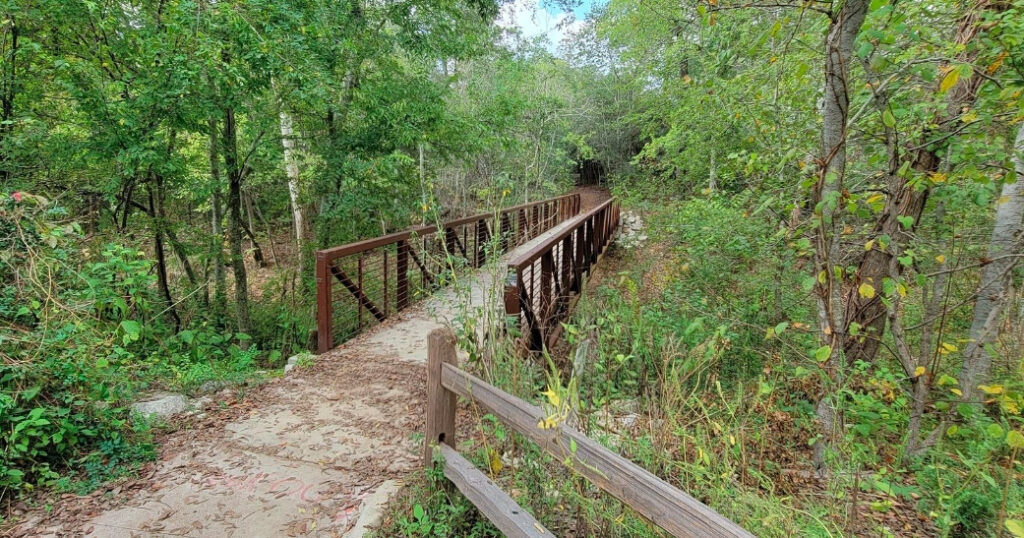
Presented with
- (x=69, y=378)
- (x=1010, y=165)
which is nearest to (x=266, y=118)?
(x=69, y=378)

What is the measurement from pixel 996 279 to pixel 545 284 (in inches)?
118

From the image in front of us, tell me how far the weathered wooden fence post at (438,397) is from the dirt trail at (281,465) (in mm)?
→ 429

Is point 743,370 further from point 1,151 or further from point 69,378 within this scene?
point 1,151

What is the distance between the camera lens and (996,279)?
7.70 ft

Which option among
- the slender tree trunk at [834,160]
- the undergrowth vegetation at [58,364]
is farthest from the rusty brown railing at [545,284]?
the undergrowth vegetation at [58,364]

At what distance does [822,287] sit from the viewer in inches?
98.0

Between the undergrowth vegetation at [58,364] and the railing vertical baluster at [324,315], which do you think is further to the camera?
the railing vertical baluster at [324,315]

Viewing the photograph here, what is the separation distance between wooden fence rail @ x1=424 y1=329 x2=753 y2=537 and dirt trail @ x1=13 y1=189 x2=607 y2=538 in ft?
1.74

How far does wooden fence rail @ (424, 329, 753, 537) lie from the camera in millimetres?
1189

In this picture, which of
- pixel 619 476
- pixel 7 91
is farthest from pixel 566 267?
pixel 7 91

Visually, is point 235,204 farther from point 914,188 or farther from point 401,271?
point 914,188

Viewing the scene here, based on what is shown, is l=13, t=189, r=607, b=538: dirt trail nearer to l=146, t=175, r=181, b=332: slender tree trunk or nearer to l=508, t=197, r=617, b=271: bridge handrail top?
l=508, t=197, r=617, b=271: bridge handrail top

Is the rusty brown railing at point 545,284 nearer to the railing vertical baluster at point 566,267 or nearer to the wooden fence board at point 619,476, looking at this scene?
the railing vertical baluster at point 566,267

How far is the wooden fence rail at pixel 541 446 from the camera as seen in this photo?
1189mm
